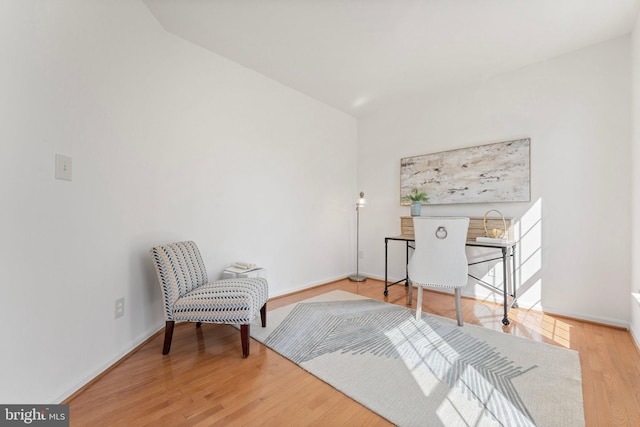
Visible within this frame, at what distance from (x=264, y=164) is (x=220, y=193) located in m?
0.67

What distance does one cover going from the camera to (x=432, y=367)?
1710 mm

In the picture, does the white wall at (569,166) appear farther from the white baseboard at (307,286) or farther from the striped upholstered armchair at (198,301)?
the striped upholstered armchair at (198,301)

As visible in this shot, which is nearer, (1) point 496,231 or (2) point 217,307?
(2) point 217,307

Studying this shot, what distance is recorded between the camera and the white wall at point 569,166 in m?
2.37

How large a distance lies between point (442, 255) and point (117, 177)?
2565mm

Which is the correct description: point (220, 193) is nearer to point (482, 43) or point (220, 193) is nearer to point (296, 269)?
point (296, 269)

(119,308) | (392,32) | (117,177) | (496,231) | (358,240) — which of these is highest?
(392,32)

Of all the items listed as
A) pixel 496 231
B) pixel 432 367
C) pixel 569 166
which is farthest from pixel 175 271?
pixel 569 166

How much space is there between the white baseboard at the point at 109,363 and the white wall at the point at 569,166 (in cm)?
330

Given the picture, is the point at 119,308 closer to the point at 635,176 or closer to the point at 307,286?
the point at 307,286

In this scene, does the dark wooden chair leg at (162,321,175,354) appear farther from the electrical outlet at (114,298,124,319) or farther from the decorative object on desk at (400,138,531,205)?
the decorative object on desk at (400,138,531,205)

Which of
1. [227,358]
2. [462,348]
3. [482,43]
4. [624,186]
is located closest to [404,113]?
[482,43]

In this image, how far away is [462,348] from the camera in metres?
1.95

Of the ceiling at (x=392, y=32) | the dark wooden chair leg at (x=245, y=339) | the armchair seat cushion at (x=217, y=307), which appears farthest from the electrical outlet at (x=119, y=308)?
the ceiling at (x=392, y=32)
